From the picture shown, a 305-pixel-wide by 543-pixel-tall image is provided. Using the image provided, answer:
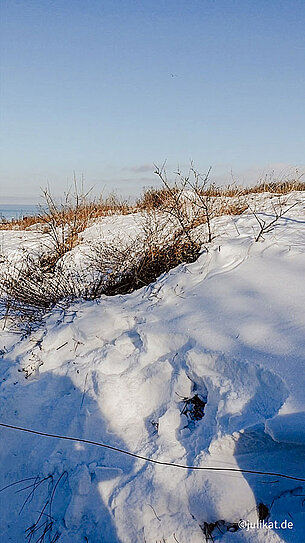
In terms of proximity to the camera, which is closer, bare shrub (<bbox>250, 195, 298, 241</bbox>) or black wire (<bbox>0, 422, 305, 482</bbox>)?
black wire (<bbox>0, 422, 305, 482</bbox>)

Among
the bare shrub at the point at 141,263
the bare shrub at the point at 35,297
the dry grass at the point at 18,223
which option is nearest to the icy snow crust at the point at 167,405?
the bare shrub at the point at 35,297

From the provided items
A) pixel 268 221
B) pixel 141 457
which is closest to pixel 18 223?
pixel 268 221

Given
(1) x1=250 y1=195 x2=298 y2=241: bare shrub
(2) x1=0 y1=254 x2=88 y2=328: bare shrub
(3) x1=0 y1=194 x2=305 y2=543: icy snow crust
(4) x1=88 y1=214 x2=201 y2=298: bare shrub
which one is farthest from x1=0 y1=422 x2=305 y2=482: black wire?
(1) x1=250 y1=195 x2=298 y2=241: bare shrub

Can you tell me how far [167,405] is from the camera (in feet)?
8.62

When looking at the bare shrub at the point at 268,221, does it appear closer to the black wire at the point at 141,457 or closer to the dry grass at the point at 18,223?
the black wire at the point at 141,457

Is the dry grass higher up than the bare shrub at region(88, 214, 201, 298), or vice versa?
the dry grass

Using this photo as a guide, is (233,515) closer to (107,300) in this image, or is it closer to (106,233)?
(107,300)

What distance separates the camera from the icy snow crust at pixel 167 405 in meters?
1.99

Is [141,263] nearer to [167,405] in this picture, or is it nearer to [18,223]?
[167,405]

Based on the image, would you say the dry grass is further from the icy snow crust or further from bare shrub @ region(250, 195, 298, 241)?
the icy snow crust

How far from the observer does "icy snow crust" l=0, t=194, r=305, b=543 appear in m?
1.99

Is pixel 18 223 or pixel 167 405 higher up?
pixel 18 223

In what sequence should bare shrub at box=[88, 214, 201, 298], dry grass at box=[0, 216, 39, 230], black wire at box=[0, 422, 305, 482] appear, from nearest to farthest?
black wire at box=[0, 422, 305, 482] < bare shrub at box=[88, 214, 201, 298] < dry grass at box=[0, 216, 39, 230]

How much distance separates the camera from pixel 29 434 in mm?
2750
